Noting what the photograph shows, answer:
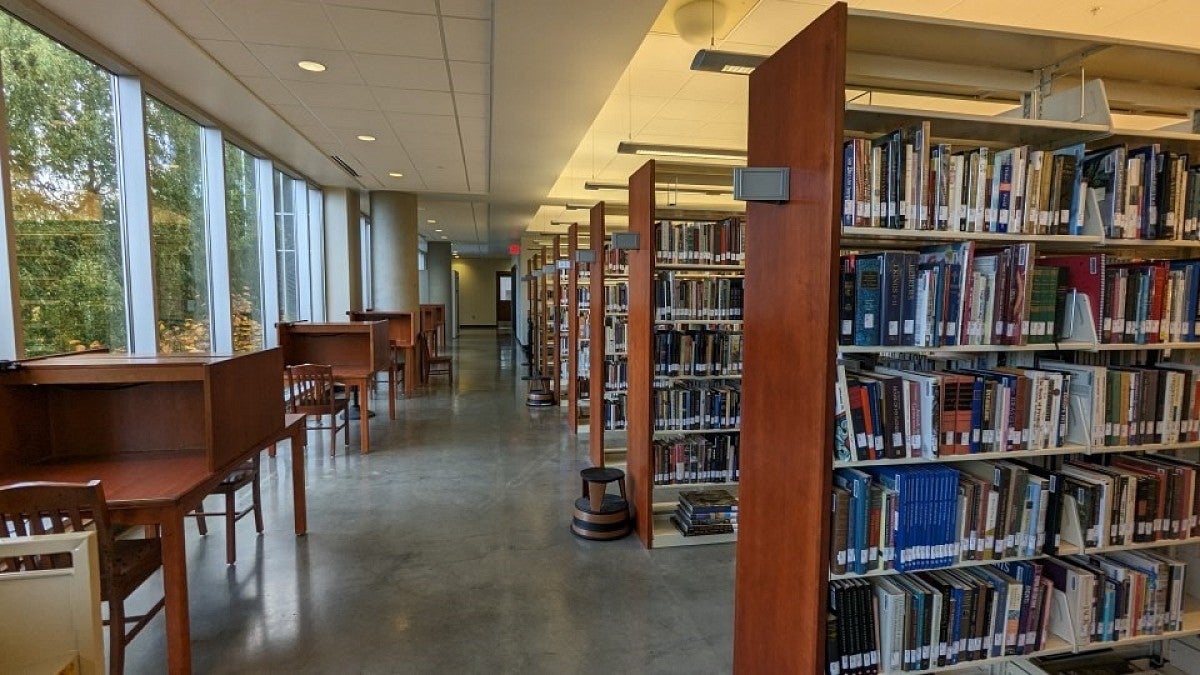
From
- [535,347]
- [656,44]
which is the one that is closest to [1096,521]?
[656,44]

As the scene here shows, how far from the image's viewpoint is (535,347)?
9.73m

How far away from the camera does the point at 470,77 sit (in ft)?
12.5

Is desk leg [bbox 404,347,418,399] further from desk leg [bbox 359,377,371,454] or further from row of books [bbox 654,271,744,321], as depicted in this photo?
row of books [bbox 654,271,744,321]

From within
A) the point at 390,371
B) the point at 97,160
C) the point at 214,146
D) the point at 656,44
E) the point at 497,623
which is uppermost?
the point at 656,44

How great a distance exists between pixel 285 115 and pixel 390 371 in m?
2.95

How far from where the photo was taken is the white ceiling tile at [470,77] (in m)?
3.64

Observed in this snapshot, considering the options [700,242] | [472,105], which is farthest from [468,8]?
[700,242]

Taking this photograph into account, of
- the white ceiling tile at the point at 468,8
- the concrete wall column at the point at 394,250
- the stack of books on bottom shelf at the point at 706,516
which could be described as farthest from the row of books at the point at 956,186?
the concrete wall column at the point at 394,250

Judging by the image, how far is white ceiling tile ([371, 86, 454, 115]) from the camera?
13.5 feet

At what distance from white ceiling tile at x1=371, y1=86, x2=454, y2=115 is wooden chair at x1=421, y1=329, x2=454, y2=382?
5.07 m

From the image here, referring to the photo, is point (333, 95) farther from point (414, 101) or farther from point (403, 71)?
point (403, 71)

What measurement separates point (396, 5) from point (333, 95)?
5.41 feet

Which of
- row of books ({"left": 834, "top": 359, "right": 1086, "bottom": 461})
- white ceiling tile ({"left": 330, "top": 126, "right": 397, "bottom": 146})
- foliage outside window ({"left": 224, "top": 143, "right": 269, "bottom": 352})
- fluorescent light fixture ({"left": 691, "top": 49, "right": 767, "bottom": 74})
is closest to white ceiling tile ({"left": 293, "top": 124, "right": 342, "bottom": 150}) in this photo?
white ceiling tile ({"left": 330, "top": 126, "right": 397, "bottom": 146})

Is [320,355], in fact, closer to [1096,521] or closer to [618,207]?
[618,207]
